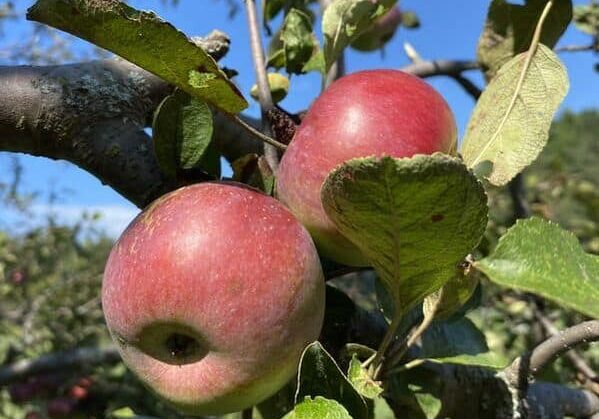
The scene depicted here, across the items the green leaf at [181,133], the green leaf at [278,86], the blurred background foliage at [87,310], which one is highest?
the green leaf at [181,133]

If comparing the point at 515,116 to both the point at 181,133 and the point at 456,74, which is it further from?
the point at 456,74

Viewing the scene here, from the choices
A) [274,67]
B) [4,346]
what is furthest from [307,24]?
[4,346]

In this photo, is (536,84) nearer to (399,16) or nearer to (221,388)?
(221,388)

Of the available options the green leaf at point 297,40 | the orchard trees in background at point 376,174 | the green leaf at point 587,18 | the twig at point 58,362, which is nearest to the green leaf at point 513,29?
the orchard trees in background at point 376,174

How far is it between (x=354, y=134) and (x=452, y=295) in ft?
0.54

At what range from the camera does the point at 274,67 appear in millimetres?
928

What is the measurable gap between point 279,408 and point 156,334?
285 millimetres

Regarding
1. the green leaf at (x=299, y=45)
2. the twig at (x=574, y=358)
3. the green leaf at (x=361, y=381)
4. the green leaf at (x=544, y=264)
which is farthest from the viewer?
the twig at (x=574, y=358)

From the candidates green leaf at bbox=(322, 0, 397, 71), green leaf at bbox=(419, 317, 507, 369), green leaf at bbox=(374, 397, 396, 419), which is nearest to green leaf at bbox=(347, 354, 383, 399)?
green leaf at bbox=(419, 317, 507, 369)

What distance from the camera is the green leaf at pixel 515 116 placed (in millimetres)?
617

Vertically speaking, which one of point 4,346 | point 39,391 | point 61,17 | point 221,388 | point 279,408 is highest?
point 61,17

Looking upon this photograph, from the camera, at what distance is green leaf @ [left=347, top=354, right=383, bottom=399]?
56 centimetres

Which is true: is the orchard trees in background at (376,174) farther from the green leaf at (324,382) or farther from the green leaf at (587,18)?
the green leaf at (587,18)

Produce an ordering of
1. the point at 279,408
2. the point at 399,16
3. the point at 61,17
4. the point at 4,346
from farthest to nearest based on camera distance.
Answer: the point at 4,346, the point at 399,16, the point at 279,408, the point at 61,17
